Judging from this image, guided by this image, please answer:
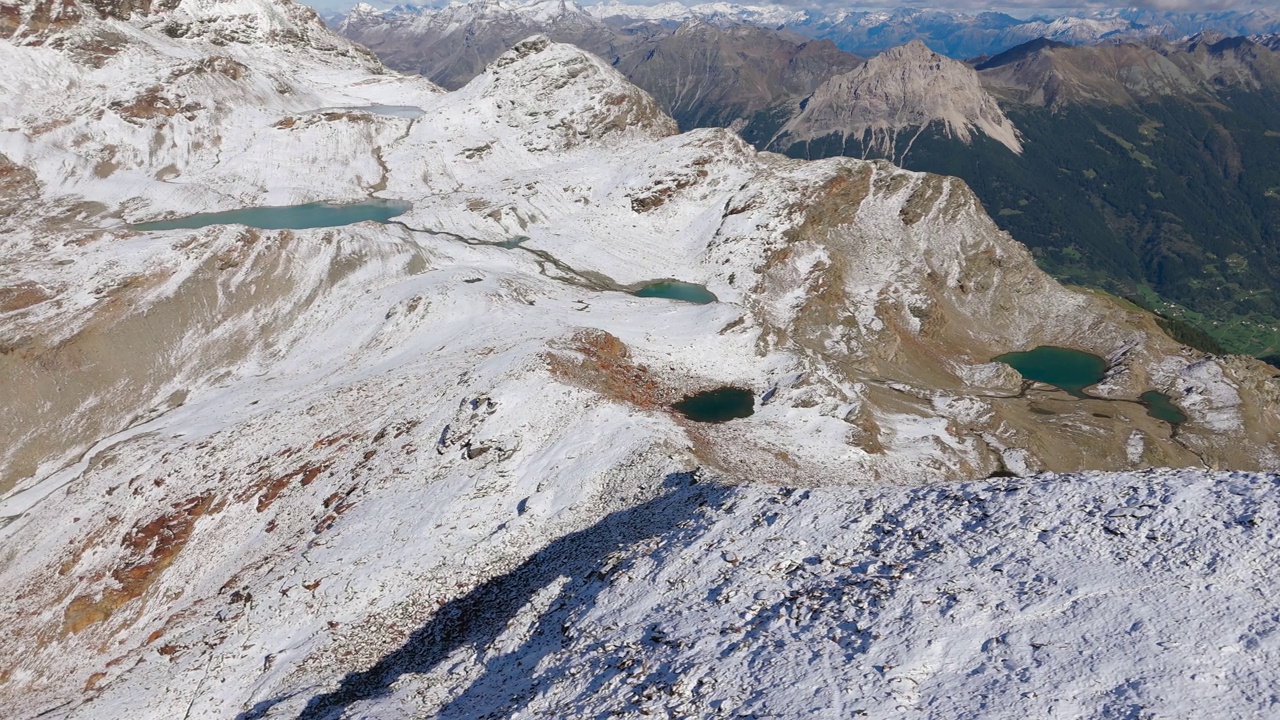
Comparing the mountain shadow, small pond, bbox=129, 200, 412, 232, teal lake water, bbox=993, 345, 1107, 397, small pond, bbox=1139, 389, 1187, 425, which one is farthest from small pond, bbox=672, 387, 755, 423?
small pond, bbox=1139, 389, 1187, 425

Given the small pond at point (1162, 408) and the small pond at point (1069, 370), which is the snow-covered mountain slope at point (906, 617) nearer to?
the small pond at point (1162, 408)

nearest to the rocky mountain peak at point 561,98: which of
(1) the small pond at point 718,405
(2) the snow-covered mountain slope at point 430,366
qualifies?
(2) the snow-covered mountain slope at point 430,366

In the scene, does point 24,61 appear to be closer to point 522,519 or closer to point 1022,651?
point 522,519

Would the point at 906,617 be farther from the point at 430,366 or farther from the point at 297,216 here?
the point at 297,216

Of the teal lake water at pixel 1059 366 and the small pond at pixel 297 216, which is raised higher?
the small pond at pixel 297 216

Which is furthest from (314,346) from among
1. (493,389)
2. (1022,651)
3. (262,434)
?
(1022,651)
